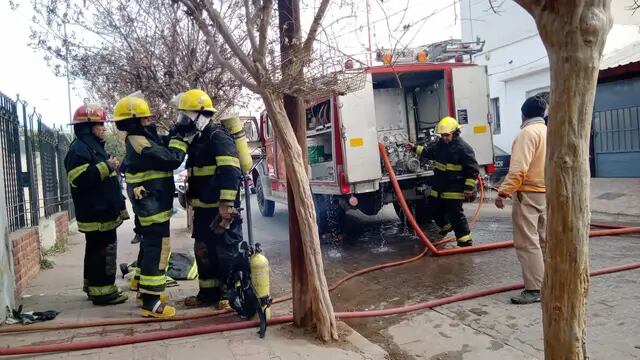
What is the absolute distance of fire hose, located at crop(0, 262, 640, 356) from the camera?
3400mm

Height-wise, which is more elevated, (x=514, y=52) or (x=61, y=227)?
(x=514, y=52)

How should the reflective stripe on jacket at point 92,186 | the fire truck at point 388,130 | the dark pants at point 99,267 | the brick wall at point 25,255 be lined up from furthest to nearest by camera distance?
1. the fire truck at point 388,130
2. the brick wall at point 25,255
3. the dark pants at point 99,267
4. the reflective stripe on jacket at point 92,186

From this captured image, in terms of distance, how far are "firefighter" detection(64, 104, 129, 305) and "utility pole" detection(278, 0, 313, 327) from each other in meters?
2.01

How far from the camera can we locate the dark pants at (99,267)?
479 cm

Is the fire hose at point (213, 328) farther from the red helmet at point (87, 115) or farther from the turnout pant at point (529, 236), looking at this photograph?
the red helmet at point (87, 115)

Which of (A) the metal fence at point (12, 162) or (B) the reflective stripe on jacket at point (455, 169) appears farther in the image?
(B) the reflective stripe on jacket at point (455, 169)

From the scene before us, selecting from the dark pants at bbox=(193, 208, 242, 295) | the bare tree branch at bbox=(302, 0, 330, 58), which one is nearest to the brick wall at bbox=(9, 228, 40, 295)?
the dark pants at bbox=(193, 208, 242, 295)

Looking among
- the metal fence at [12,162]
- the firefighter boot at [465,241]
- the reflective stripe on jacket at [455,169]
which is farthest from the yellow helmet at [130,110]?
the firefighter boot at [465,241]

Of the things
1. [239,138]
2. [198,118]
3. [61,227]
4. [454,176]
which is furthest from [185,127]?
[61,227]

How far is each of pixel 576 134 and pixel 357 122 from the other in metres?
5.40

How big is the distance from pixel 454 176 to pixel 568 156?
494 cm

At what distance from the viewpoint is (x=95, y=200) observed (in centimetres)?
476

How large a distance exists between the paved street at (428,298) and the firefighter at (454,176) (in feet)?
1.78

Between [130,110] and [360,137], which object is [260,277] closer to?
[130,110]
